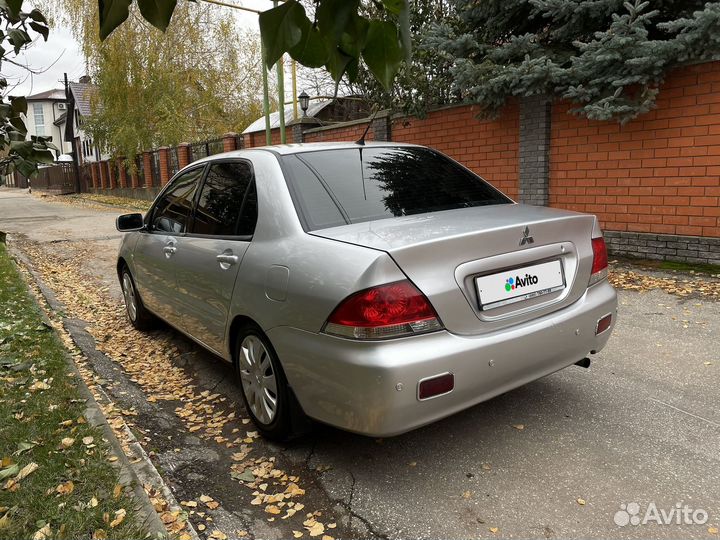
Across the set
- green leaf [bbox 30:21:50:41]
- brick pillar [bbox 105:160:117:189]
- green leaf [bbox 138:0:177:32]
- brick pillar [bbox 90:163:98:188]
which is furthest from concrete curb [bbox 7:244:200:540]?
brick pillar [bbox 90:163:98:188]

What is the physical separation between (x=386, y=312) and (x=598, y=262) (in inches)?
59.2

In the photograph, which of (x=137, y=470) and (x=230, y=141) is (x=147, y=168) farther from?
(x=137, y=470)

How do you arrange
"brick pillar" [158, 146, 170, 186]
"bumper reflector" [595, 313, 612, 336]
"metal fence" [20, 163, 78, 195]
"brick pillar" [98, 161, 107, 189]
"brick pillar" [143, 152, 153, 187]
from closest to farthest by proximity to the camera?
"bumper reflector" [595, 313, 612, 336] < "brick pillar" [158, 146, 170, 186] < "brick pillar" [143, 152, 153, 187] < "brick pillar" [98, 161, 107, 189] < "metal fence" [20, 163, 78, 195]

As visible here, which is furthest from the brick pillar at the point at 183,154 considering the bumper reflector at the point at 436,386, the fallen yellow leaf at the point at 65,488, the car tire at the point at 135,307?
the bumper reflector at the point at 436,386

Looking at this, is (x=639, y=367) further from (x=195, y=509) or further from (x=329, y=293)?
(x=195, y=509)

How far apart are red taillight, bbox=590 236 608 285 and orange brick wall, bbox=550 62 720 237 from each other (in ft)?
14.2

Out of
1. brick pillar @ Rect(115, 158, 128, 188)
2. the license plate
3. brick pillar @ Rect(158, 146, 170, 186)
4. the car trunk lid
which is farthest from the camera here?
brick pillar @ Rect(115, 158, 128, 188)

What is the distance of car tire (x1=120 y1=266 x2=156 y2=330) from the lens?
211 inches

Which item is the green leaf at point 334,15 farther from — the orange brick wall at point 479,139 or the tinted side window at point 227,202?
the orange brick wall at point 479,139

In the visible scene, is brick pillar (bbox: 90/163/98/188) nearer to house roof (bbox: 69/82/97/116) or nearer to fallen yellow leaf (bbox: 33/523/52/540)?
house roof (bbox: 69/82/97/116)

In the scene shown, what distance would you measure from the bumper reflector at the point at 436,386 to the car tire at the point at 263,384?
78 cm

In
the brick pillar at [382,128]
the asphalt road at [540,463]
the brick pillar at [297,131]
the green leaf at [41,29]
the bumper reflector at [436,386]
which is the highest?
the brick pillar at [297,131]

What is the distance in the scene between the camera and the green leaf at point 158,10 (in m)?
1.18

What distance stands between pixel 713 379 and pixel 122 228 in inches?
184
